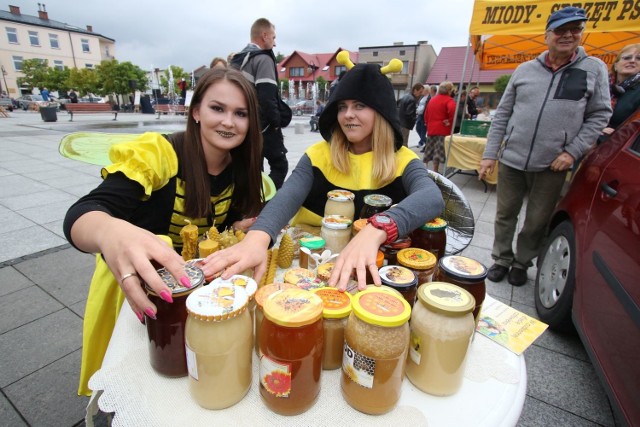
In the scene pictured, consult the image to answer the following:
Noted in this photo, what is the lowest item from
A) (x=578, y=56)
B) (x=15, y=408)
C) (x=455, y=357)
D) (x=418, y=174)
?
(x=15, y=408)

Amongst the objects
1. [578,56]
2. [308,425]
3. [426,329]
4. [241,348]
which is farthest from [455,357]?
[578,56]

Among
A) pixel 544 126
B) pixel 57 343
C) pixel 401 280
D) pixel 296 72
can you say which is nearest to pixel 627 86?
pixel 544 126

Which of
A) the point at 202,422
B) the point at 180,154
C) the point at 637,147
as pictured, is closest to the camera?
the point at 202,422

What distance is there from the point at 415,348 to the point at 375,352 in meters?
0.16

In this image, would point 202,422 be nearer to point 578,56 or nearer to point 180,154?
point 180,154

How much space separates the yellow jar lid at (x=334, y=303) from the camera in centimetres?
80

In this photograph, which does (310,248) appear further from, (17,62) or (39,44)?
(39,44)

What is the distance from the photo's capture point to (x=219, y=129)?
152 cm

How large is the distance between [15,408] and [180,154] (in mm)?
1571

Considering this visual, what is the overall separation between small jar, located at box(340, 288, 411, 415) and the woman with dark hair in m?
0.43

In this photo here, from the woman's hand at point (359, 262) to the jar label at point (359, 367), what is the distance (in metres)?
0.20

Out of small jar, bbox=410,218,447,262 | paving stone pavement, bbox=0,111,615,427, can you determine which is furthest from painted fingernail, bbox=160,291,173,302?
small jar, bbox=410,218,447,262

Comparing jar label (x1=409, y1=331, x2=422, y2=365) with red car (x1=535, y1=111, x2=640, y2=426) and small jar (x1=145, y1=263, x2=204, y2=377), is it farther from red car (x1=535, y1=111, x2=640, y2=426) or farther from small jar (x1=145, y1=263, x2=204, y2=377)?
red car (x1=535, y1=111, x2=640, y2=426)

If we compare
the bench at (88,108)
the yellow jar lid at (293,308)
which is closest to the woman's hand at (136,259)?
the yellow jar lid at (293,308)
